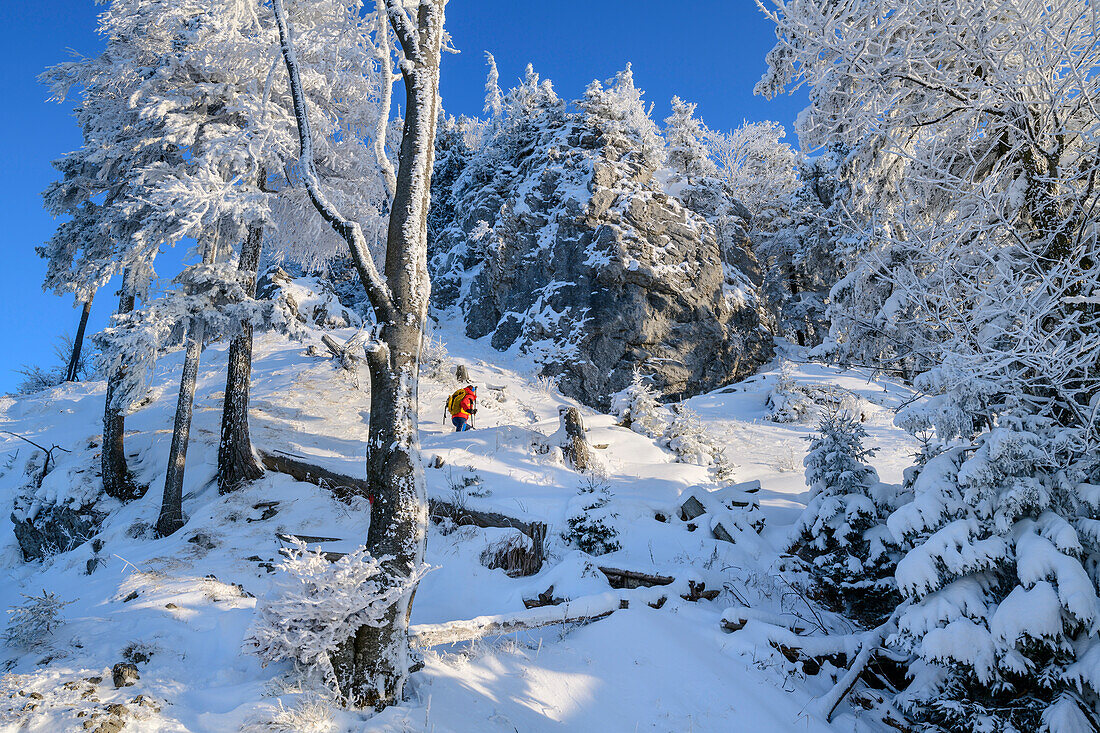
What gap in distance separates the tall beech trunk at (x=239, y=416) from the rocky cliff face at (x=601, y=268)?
12750 mm

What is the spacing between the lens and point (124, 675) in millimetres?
3752

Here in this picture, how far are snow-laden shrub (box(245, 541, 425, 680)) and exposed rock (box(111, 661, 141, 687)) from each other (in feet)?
2.99

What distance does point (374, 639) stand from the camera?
3.69 m

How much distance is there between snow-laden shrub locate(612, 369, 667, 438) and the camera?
13.8 m

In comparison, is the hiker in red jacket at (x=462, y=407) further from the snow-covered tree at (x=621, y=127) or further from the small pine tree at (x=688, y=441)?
the snow-covered tree at (x=621, y=127)

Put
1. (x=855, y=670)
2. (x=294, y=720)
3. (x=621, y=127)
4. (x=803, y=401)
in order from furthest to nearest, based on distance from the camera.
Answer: (x=621, y=127)
(x=803, y=401)
(x=855, y=670)
(x=294, y=720)

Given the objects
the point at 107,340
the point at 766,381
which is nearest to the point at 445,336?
the point at 766,381

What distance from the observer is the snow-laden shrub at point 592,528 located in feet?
24.6

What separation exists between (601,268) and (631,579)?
1808 cm

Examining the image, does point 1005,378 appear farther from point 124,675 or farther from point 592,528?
point 124,675

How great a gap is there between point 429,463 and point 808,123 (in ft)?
27.6

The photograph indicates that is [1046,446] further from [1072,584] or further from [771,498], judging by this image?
[771,498]

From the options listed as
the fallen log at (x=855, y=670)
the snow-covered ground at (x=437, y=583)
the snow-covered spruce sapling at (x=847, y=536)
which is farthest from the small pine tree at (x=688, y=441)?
the fallen log at (x=855, y=670)

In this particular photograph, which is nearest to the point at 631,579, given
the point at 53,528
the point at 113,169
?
the point at 53,528
